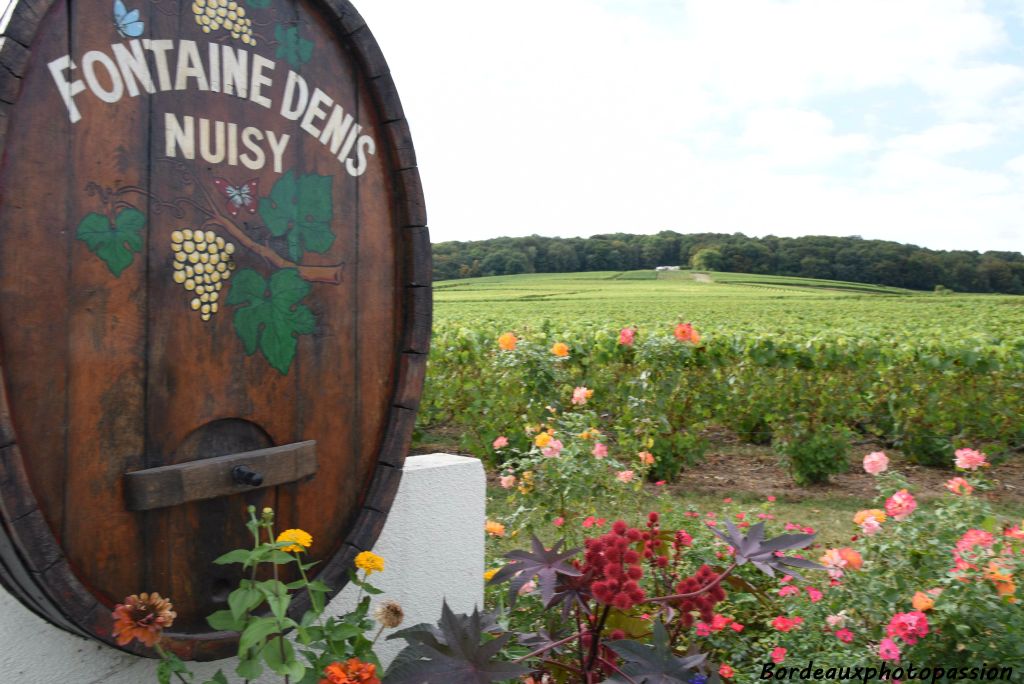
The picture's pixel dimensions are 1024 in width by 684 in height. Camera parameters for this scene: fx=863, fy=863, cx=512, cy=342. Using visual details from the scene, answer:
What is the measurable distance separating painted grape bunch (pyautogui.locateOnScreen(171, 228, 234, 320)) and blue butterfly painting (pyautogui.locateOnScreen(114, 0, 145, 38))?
1.14 feet

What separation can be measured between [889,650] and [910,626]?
3.7 inches

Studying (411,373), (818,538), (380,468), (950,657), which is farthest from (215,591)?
Answer: (818,538)

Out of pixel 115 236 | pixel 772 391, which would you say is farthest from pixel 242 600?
pixel 772 391

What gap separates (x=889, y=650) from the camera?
7.52ft

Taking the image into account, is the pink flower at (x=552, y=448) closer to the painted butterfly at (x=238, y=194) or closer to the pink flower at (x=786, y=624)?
the pink flower at (x=786, y=624)

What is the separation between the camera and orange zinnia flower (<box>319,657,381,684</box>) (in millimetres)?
1671

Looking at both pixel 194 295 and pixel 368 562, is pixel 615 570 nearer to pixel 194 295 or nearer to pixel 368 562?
pixel 368 562

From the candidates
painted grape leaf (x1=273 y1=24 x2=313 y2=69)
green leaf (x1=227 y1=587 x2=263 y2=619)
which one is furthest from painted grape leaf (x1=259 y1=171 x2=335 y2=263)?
green leaf (x1=227 y1=587 x2=263 y2=619)

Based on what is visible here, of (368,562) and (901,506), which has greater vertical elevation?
(368,562)

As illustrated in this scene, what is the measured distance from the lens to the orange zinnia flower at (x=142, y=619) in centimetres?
147

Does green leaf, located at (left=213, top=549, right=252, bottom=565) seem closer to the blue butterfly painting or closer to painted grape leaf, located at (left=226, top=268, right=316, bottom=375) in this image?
painted grape leaf, located at (left=226, top=268, right=316, bottom=375)

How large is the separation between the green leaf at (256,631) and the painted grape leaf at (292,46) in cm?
109

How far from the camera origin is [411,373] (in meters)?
1.96

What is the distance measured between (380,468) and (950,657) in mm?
1601
